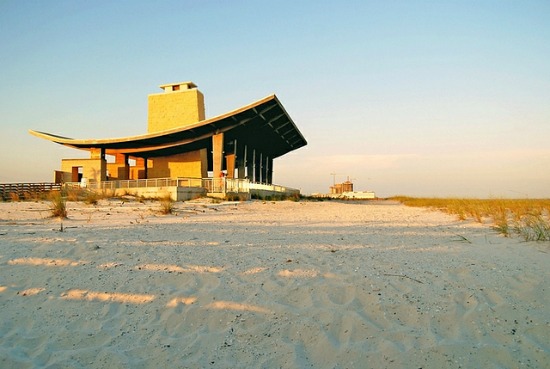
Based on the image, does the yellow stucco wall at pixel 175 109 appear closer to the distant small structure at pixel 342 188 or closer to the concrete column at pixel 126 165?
the concrete column at pixel 126 165

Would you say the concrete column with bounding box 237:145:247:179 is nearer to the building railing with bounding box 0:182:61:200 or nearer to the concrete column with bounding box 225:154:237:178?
the concrete column with bounding box 225:154:237:178

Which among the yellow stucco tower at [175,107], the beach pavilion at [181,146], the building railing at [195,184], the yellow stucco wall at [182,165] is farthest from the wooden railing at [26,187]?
the yellow stucco tower at [175,107]

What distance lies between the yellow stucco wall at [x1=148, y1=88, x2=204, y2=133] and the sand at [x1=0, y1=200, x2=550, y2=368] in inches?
1055

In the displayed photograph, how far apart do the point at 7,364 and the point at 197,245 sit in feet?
11.9

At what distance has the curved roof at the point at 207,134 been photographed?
86.1 ft

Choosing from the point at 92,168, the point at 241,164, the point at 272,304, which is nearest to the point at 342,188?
the point at 241,164

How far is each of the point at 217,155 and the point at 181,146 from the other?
15.0ft

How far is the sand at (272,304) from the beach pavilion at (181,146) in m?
17.3

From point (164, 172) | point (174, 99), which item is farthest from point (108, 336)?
point (174, 99)

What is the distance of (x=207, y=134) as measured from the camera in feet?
91.3

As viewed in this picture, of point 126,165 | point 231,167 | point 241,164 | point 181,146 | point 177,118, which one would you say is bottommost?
point 231,167

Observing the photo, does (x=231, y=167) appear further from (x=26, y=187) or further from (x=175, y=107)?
(x=26, y=187)

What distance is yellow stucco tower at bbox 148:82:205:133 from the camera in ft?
106

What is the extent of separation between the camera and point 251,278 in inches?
192
